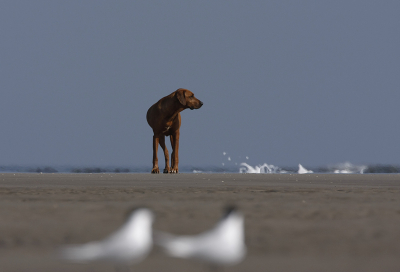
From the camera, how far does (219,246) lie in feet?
6.61

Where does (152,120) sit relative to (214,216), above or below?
above

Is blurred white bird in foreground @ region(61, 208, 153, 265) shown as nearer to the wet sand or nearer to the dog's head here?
the wet sand

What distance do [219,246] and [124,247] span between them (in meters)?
0.34

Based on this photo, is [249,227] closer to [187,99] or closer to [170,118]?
[187,99]

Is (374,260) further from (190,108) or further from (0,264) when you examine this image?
(190,108)

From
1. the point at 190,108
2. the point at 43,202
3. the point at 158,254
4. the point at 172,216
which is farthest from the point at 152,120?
the point at 158,254

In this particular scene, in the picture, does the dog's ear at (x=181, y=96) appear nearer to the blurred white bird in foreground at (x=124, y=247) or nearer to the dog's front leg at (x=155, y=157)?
the dog's front leg at (x=155, y=157)

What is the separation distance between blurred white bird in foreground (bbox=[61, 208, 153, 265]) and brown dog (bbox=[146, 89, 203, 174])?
33.5ft

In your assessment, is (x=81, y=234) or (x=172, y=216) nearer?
(x=81, y=234)

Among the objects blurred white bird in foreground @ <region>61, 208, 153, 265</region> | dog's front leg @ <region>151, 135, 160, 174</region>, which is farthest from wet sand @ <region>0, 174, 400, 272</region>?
dog's front leg @ <region>151, 135, 160, 174</region>

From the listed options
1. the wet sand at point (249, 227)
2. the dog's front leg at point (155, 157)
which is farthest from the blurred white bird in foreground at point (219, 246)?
the dog's front leg at point (155, 157)

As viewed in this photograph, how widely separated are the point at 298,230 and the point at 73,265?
1.29 m

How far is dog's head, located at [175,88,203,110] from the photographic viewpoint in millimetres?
12273

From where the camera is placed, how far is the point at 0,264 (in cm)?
206
